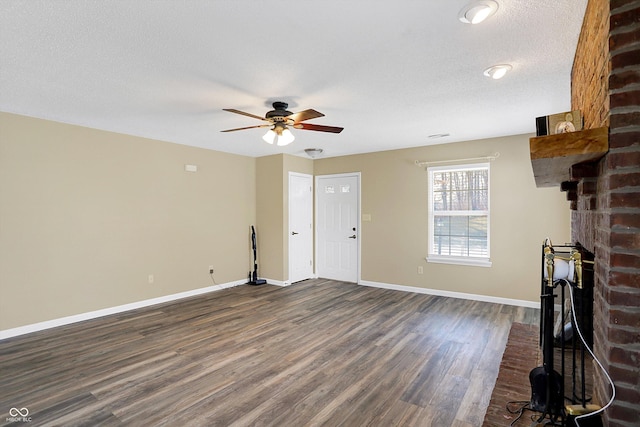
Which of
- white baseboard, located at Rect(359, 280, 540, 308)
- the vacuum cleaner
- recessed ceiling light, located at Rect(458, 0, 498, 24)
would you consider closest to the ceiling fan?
recessed ceiling light, located at Rect(458, 0, 498, 24)

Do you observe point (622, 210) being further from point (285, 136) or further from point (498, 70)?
point (285, 136)

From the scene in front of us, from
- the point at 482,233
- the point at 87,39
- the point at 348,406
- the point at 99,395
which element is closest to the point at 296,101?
the point at 87,39

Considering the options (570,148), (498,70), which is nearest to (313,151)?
(498,70)

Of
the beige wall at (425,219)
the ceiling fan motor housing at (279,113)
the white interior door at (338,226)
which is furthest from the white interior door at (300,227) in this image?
the ceiling fan motor housing at (279,113)

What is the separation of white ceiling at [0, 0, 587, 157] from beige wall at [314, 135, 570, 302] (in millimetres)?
1038

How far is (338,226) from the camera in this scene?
6309mm

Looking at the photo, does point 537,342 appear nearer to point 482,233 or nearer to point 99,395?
point 482,233

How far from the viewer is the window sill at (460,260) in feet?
15.7

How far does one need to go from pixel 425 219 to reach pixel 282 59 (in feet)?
12.4

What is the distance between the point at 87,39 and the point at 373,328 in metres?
3.68

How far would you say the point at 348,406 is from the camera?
7.40ft

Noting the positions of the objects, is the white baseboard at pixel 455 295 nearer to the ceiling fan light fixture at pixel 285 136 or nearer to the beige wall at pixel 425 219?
the beige wall at pixel 425 219

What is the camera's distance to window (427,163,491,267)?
483 cm

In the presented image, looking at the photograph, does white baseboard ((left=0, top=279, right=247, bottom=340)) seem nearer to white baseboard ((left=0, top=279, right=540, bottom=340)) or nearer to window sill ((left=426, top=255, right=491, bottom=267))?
white baseboard ((left=0, top=279, right=540, bottom=340))
